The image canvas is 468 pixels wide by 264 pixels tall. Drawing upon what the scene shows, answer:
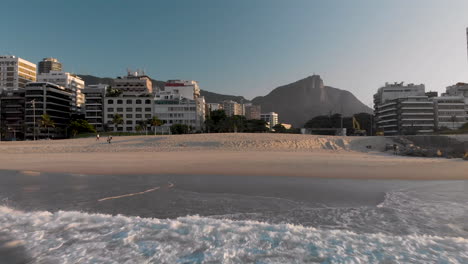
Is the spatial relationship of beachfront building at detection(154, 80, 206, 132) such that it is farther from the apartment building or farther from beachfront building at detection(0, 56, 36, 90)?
beachfront building at detection(0, 56, 36, 90)

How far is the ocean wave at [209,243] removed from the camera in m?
4.58

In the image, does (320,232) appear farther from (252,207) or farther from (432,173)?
(432,173)

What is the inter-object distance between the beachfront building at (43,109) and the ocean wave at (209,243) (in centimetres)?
11264

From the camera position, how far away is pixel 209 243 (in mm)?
5156

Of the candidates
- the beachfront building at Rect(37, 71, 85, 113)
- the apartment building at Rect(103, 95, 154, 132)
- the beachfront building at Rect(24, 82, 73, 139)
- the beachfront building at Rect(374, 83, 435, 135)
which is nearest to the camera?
the beachfront building at Rect(24, 82, 73, 139)

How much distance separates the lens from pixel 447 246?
193 inches

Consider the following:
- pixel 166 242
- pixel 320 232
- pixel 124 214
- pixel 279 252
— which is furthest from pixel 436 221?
pixel 124 214

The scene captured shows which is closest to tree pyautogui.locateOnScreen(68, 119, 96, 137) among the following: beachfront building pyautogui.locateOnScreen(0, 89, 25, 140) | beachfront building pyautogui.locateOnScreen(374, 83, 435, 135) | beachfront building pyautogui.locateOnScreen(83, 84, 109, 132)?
beachfront building pyautogui.locateOnScreen(83, 84, 109, 132)

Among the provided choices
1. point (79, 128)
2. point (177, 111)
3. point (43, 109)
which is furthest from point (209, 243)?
point (43, 109)

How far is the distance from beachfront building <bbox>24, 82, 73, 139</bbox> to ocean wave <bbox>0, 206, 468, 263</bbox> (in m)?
113

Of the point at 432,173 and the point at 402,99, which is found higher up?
the point at 402,99

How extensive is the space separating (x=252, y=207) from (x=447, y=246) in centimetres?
415

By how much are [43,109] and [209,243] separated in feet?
401

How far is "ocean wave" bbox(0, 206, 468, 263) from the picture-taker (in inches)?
180
